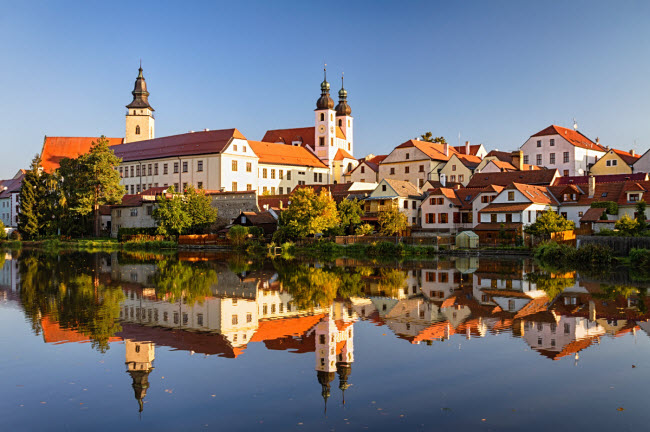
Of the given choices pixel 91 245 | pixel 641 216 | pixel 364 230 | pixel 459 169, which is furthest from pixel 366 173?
pixel 641 216

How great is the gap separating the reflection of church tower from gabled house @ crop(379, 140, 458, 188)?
212 ft

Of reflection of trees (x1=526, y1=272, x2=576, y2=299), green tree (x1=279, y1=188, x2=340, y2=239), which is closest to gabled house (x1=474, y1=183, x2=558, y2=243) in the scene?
green tree (x1=279, y1=188, x2=340, y2=239)

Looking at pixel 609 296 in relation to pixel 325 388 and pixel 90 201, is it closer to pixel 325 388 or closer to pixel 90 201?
pixel 325 388

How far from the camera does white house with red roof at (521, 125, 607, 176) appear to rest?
7481cm

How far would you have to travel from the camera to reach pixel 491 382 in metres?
11.3

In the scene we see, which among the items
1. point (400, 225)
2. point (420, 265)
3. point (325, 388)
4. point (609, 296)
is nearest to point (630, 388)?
point (325, 388)

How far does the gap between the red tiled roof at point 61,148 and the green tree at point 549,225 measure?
71989 millimetres

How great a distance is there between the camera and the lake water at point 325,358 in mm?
9523

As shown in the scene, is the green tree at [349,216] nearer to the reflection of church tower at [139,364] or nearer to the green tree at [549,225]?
the green tree at [549,225]

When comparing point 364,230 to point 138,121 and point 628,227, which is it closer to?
point 628,227

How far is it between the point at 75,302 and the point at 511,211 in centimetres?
3925

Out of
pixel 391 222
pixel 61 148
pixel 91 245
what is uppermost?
pixel 61 148

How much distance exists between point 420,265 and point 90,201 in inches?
1766

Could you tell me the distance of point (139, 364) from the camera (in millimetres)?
12547
